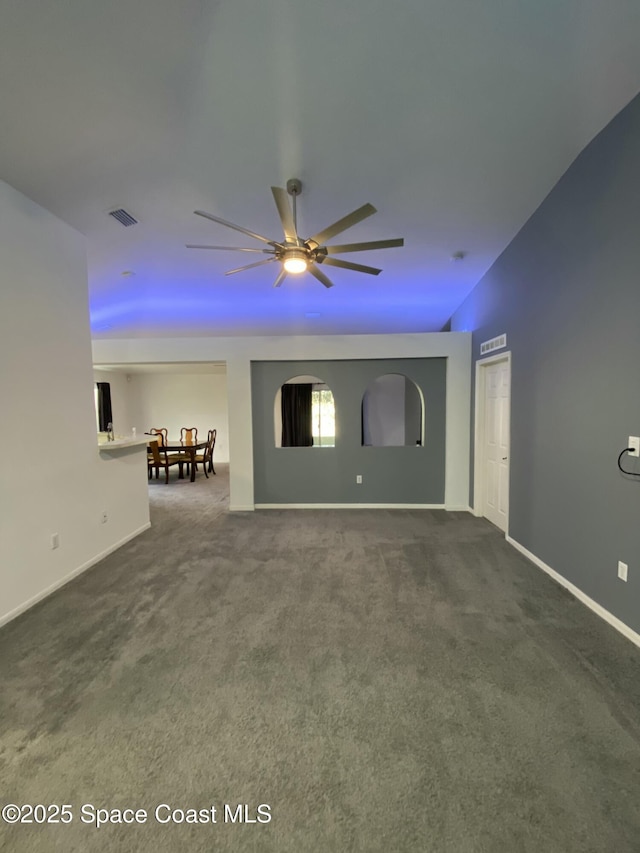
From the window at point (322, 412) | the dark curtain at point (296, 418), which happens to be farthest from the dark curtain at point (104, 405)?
the window at point (322, 412)

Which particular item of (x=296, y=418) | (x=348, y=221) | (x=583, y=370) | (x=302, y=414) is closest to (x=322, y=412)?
(x=302, y=414)

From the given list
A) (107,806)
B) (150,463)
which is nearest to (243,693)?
(107,806)

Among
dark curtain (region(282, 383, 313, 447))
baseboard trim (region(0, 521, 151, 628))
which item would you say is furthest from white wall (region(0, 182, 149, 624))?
dark curtain (region(282, 383, 313, 447))

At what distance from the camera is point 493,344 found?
171 inches

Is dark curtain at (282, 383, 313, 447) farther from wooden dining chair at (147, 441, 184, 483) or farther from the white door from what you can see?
the white door

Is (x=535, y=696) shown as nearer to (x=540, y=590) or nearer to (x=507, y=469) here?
(x=540, y=590)

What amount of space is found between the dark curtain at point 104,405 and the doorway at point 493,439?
A: 26.8ft

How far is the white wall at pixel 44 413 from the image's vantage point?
2.58m

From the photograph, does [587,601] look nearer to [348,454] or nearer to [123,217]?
[348,454]

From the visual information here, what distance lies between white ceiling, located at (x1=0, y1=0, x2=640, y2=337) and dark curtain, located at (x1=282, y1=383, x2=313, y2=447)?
17.0 ft

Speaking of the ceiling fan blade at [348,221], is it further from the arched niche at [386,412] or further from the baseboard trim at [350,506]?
the arched niche at [386,412]

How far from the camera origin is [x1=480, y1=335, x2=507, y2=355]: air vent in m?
4.11

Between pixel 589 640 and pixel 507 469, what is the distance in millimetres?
2068

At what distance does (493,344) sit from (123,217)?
4.02 metres
